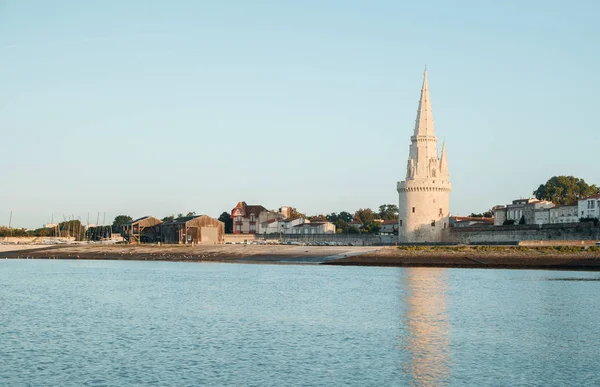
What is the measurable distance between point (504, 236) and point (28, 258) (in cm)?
6088

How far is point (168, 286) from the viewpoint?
5216cm

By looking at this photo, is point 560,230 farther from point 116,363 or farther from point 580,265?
point 116,363

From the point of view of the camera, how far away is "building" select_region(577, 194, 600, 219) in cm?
10222

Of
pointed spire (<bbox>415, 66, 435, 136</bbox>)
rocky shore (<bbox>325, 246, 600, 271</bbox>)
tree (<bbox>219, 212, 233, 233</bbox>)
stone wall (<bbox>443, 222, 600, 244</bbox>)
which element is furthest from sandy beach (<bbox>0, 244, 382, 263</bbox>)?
tree (<bbox>219, 212, 233, 233</bbox>)

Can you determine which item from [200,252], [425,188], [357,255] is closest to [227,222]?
[200,252]

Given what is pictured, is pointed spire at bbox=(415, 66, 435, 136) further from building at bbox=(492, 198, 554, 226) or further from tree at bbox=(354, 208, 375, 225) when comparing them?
tree at bbox=(354, 208, 375, 225)

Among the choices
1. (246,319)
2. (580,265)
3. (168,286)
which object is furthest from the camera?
(580,265)

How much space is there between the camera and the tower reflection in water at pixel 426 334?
22.8 metres

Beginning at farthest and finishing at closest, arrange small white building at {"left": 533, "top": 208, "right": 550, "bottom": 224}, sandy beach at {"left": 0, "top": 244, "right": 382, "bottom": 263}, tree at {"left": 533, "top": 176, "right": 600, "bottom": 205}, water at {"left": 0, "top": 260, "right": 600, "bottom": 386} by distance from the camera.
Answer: tree at {"left": 533, "top": 176, "right": 600, "bottom": 205}, small white building at {"left": 533, "top": 208, "right": 550, "bottom": 224}, sandy beach at {"left": 0, "top": 244, "right": 382, "bottom": 263}, water at {"left": 0, "top": 260, "right": 600, "bottom": 386}

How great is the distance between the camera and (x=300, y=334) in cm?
2961

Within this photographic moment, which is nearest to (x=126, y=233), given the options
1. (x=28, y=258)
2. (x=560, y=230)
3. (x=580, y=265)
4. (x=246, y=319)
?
(x=28, y=258)

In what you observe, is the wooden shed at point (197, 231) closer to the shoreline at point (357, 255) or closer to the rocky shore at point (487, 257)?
the shoreline at point (357, 255)

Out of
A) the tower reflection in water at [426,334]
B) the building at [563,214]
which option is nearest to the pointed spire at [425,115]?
the building at [563,214]

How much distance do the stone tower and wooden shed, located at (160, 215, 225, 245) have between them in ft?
98.2
